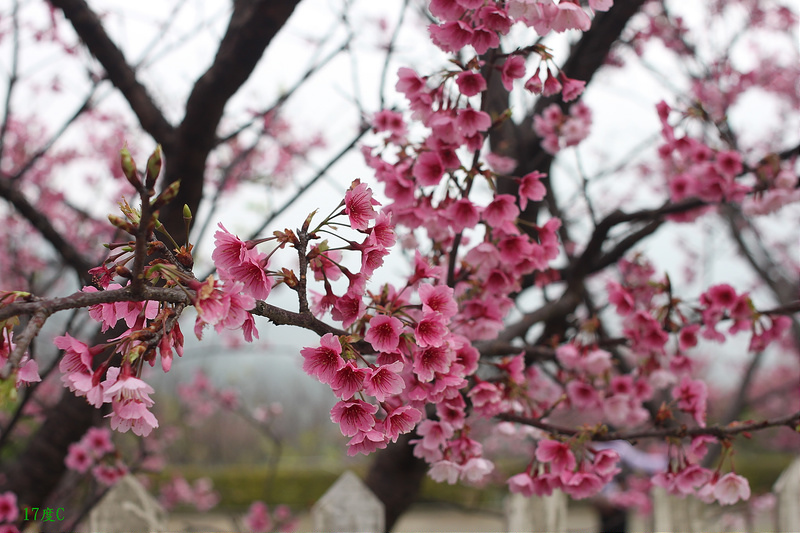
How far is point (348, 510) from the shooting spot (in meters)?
1.87

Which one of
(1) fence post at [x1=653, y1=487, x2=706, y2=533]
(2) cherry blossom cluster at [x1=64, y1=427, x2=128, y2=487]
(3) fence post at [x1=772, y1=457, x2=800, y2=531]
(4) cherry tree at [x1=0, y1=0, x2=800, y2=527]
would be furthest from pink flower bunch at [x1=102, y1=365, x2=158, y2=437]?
(3) fence post at [x1=772, y1=457, x2=800, y2=531]

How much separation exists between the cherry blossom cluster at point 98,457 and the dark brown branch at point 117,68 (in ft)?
4.22

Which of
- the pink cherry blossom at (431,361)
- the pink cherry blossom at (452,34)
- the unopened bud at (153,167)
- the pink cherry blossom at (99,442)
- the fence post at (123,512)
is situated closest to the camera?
the unopened bud at (153,167)

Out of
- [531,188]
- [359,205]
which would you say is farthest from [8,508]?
[531,188]

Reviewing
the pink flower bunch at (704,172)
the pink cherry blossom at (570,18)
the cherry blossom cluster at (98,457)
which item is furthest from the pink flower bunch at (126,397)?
the pink flower bunch at (704,172)

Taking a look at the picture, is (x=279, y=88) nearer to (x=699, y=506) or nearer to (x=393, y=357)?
(x=393, y=357)

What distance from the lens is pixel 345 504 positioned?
1.87m

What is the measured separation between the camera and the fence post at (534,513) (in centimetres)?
212

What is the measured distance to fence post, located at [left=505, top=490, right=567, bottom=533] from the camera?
2.12 m

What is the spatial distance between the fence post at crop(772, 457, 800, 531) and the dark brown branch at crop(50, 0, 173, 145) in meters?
2.81

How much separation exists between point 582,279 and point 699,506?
1.07 meters

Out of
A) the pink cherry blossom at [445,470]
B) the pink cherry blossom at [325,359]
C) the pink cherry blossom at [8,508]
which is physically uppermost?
the pink cherry blossom at [325,359]

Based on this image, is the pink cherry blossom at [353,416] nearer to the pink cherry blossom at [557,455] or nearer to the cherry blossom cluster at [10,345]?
the cherry blossom cluster at [10,345]

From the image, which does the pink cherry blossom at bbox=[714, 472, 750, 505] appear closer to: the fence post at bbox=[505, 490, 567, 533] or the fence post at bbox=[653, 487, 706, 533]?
the fence post at bbox=[505, 490, 567, 533]
